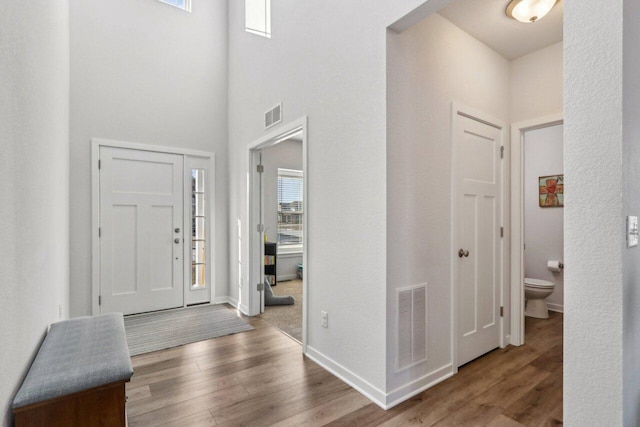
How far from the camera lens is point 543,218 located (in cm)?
424

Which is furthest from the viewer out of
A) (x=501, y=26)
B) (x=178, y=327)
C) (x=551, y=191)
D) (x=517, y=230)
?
(x=551, y=191)

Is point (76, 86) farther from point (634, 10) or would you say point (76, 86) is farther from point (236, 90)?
point (634, 10)

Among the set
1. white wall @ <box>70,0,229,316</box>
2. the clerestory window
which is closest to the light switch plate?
the clerestory window

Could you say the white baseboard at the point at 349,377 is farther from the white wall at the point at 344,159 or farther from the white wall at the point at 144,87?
the white wall at the point at 144,87

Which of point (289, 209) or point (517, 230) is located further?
point (289, 209)

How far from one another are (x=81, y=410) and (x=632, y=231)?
2119 mm

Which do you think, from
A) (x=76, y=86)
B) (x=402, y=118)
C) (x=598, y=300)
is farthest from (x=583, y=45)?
(x=76, y=86)

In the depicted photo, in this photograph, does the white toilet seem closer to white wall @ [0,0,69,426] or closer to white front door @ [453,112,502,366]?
white front door @ [453,112,502,366]

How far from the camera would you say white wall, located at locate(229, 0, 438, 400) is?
2062 millimetres

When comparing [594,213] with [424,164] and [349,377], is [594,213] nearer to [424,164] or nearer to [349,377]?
[424,164]

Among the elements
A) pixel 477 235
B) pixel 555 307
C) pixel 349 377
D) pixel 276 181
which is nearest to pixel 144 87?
pixel 276 181

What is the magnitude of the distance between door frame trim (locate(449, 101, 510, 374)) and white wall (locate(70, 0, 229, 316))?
3.17 m

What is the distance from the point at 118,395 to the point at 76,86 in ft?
12.3

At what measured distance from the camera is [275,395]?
6.98 ft
